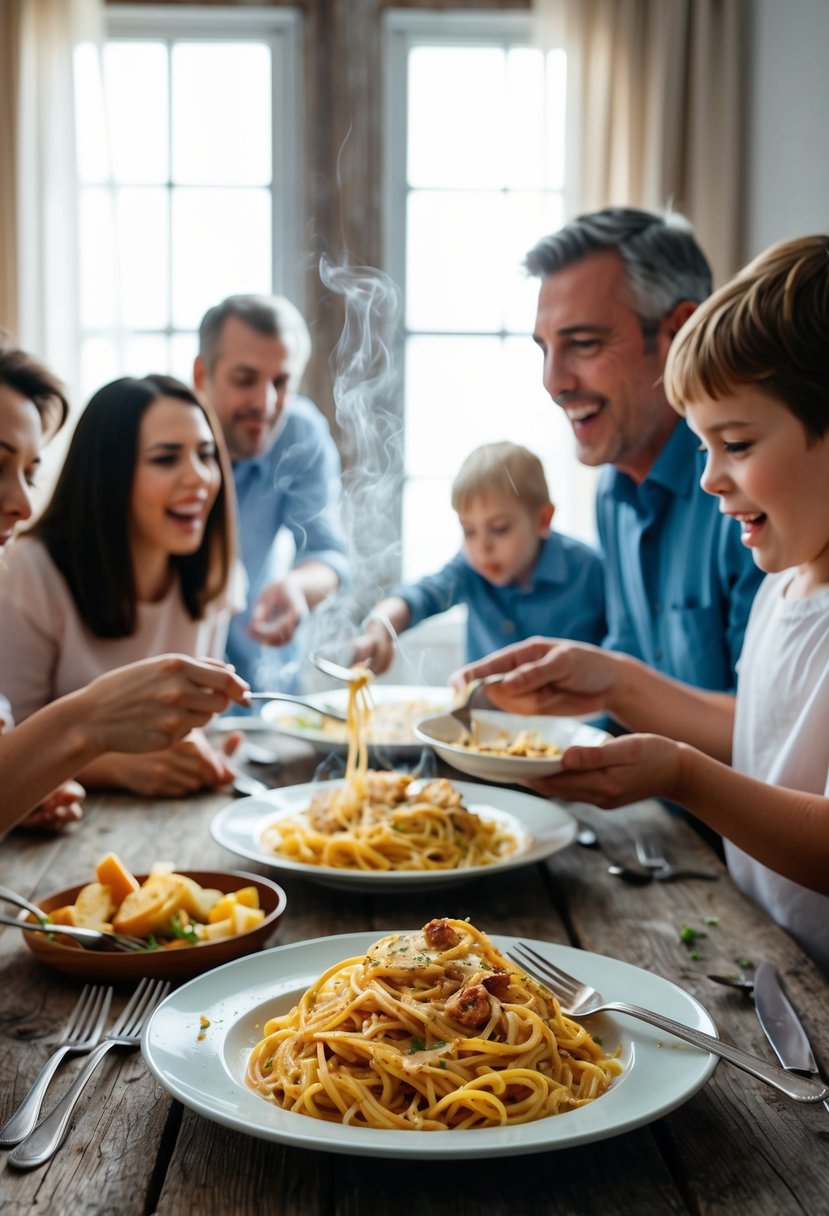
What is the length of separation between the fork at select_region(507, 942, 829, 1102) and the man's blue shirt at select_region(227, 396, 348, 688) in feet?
9.39

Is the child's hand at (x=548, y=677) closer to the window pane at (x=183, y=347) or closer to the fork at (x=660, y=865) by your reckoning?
the fork at (x=660, y=865)

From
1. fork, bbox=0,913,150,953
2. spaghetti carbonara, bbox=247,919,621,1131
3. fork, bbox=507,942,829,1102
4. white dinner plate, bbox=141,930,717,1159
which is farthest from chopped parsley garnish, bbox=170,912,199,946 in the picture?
fork, bbox=507,942,829,1102

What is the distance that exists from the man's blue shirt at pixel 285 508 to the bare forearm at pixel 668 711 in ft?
6.41

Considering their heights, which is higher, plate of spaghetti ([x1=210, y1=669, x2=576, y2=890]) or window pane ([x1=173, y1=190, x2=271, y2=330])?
window pane ([x1=173, y1=190, x2=271, y2=330])

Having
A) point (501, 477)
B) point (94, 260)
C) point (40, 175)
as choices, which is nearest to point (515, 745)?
point (501, 477)

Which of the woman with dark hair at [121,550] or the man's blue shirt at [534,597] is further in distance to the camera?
the man's blue shirt at [534,597]

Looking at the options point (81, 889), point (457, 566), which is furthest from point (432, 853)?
point (457, 566)

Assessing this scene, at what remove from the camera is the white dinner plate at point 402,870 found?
5.08 ft

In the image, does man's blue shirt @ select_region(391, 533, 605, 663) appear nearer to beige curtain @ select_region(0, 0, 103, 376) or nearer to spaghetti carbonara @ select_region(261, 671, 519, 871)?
spaghetti carbonara @ select_region(261, 671, 519, 871)

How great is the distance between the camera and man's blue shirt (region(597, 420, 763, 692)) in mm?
2445

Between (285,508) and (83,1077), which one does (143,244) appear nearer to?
(285,508)

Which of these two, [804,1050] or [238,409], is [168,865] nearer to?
[804,1050]

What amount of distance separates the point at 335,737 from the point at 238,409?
1645 mm

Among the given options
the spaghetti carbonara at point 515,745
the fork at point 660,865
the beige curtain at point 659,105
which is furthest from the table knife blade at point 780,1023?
the beige curtain at point 659,105
